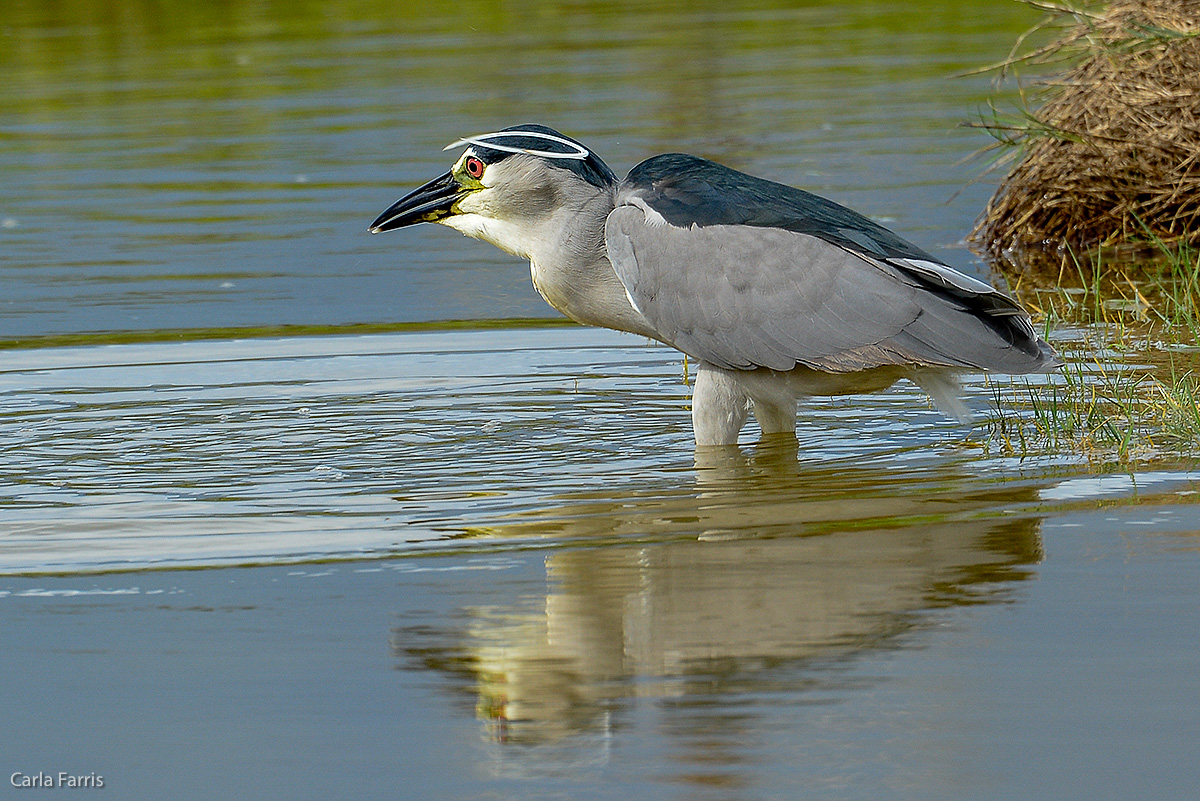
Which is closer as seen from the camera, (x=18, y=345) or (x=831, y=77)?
(x=18, y=345)

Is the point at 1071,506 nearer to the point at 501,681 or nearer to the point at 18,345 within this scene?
the point at 501,681

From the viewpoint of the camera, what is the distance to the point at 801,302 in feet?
19.3

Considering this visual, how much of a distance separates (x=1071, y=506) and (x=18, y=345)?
4.98 m

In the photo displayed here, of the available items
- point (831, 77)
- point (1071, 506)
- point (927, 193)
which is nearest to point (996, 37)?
point (831, 77)

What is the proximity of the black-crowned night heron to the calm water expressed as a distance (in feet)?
0.97

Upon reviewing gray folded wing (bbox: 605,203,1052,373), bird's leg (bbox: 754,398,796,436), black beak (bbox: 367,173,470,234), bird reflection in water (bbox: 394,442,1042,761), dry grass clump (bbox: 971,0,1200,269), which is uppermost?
dry grass clump (bbox: 971,0,1200,269)

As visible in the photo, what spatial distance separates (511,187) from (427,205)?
34cm

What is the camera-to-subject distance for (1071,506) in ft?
16.4

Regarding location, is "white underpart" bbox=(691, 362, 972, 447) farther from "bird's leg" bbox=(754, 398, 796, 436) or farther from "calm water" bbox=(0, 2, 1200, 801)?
"calm water" bbox=(0, 2, 1200, 801)

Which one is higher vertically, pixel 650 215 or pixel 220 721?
pixel 650 215

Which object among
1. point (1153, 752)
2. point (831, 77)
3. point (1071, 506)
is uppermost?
point (831, 77)

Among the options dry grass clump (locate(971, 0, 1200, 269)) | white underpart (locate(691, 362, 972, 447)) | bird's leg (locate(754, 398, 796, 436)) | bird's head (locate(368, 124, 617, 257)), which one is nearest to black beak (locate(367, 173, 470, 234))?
bird's head (locate(368, 124, 617, 257))

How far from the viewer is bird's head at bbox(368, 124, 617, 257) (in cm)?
627

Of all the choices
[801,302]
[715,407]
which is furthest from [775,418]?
[801,302]
